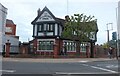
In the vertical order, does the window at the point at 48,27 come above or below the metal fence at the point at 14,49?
above

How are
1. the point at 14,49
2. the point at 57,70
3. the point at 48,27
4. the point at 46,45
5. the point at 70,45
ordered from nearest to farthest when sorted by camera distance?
the point at 57,70 < the point at 14,49 < the point at 46,45 < the point at 48,27 < the point at 70,45

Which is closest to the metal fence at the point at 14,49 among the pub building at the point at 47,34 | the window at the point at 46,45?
the pub building at the point at 47,34

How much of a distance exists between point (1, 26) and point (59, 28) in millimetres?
10929

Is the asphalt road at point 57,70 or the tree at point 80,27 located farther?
the tree at point 80,27

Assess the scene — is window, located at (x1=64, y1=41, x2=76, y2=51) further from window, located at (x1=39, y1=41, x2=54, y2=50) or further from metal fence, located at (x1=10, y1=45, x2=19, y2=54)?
metal fence, located at (x1=10, y1=45, x2=19, y2=54)

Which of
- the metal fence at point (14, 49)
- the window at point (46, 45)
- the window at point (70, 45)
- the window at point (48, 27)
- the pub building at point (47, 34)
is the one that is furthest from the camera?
the window at point (70, 45)

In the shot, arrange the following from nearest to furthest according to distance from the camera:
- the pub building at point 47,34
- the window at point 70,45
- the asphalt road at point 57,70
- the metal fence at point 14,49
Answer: the asphalt road at point 57,70 < the metal fence at point 14,49 < the pub building at point 47,34 < the window at point 70,45

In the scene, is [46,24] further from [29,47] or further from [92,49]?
[92,49]

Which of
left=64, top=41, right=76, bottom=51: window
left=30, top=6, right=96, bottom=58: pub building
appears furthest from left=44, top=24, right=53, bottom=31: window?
left=64, top=41, right=76, bottom=51: window

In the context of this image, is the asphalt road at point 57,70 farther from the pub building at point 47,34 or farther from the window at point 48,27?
the window at point 48,27

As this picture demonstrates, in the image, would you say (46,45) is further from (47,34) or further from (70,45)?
(70,45)

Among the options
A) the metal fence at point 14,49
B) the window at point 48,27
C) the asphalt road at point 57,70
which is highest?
the window at point 48,27

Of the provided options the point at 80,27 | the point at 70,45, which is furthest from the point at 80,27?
the point at 70,45

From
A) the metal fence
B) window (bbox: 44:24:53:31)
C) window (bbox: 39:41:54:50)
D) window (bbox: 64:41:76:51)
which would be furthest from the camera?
window (bbox: 64:41:76:51)
